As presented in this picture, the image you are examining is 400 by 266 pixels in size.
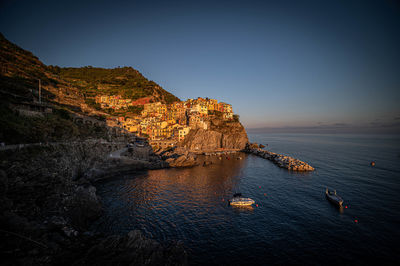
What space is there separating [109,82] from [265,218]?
429ft

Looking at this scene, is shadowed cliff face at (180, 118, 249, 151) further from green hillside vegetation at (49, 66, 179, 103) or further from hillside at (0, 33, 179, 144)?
green hillside vegetation at (49, 66, 179, 103)

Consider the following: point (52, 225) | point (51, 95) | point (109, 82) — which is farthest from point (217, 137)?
point (109, 82)

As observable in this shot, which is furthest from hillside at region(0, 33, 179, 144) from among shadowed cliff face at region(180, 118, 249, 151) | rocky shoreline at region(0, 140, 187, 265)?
shadowed cliff face at region(180, 118, 249, 151)

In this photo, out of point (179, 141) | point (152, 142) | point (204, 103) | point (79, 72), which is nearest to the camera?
point (152, 142)

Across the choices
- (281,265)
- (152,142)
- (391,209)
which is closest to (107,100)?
(152,142)

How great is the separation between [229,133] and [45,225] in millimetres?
80755

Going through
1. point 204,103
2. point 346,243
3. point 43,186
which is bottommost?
point 346,243

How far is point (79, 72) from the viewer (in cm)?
12144

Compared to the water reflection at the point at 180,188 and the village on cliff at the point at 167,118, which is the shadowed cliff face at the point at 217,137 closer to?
the village on cliff at the point at 167,118

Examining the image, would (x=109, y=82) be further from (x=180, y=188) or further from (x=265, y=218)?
(x=265, y=218)

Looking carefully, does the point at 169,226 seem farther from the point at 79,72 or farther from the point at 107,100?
the point at 79,72

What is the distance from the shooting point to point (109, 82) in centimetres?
11256

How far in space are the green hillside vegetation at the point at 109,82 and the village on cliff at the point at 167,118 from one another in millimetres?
10023

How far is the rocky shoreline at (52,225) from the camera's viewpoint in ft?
28.7
